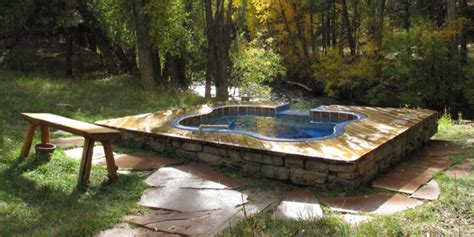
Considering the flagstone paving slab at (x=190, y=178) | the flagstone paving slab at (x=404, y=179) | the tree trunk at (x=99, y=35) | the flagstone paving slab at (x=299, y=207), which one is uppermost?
the tree trunk at (x=99, y=35)

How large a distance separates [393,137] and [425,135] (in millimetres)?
1560

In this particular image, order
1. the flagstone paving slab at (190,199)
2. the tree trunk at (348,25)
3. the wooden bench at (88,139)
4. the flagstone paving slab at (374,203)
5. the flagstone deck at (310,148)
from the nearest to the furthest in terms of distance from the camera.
→ the flagstone paving slab at (374,203)
the flagstone paving slab at (190,199)
the wooden bench at (88,139)
the flagstone deck at (310,148)
the tree trunk at (348,25)

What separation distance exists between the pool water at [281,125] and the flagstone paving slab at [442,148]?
138 centimetres

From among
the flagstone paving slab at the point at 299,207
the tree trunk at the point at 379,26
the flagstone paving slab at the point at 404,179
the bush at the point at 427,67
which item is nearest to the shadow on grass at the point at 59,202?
the flagstone paving slab at the point at 299,207

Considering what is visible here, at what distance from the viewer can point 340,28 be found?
2009cm

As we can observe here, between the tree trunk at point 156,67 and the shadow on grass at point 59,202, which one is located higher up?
the tree trunk at point 156,67

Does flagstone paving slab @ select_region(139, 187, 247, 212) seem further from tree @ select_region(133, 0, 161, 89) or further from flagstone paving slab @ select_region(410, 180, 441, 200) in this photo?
tree @ select_region(133, 0, 161, 89)

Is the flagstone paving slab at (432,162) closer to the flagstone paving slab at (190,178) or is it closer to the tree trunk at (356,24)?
the flagstone paving slab at (190,178)

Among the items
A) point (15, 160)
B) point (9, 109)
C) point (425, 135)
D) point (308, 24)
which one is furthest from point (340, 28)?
point (15, 160)

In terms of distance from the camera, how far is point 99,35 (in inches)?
581

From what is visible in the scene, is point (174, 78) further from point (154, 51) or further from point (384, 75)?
point (384, 75)

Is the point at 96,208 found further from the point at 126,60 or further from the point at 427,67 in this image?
the point at 427,67

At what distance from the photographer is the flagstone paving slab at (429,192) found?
3.70 m

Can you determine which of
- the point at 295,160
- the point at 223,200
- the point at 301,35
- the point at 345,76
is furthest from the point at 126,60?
the point at 223,200
